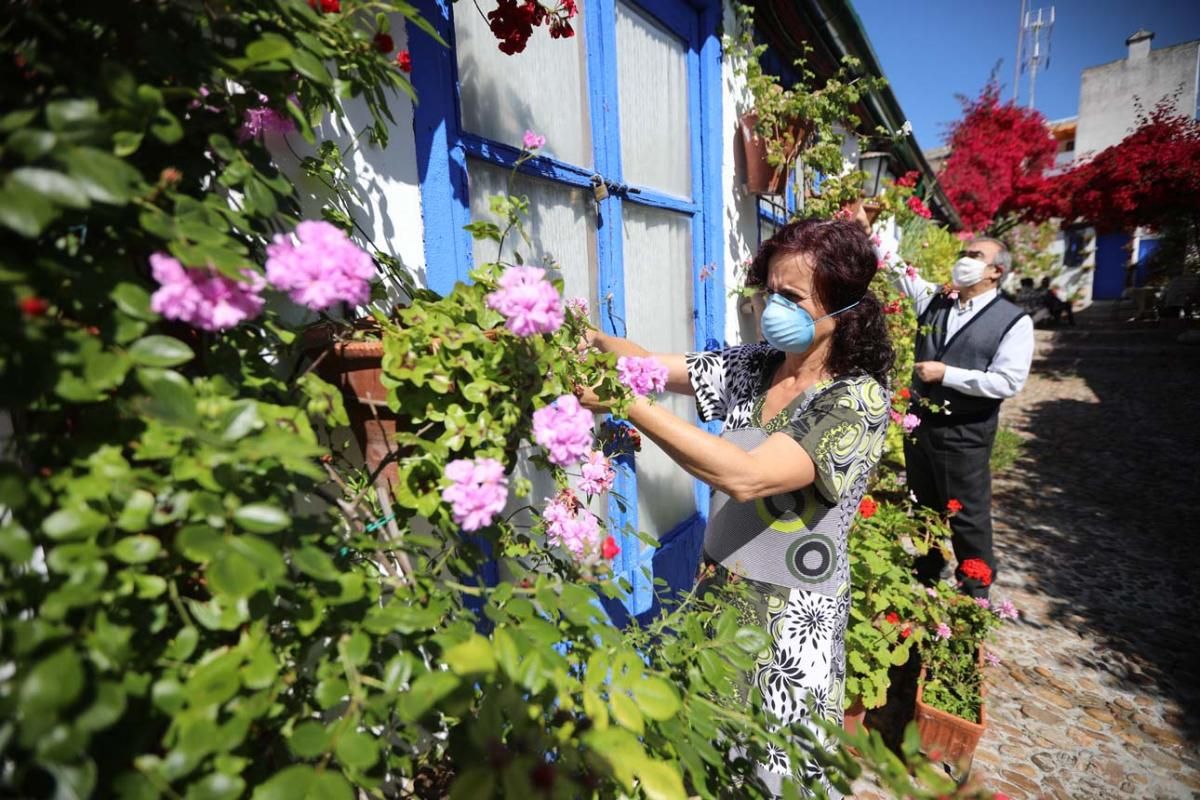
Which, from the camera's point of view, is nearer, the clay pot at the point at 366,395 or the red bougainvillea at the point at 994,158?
the clay pot at the point at 366,395

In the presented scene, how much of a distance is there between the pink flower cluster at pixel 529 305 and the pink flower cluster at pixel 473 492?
22cm

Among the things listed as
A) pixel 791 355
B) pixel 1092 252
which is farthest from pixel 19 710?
pixel 1092 252

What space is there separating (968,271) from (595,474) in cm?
306

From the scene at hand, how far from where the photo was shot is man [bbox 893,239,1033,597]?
3.11 metres

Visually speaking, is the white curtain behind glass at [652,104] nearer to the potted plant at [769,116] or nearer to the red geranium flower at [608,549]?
the potted plant at [769,116]

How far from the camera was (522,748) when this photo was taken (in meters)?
0.69

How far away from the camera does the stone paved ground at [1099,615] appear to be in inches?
92.9

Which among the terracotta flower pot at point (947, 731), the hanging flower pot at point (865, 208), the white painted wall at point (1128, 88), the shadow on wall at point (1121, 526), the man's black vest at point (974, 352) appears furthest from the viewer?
the white painted wall at point (1128, 88)

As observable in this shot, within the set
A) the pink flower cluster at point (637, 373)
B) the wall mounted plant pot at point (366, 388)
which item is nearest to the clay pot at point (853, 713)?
the pink flower cluster at point (637, 373)

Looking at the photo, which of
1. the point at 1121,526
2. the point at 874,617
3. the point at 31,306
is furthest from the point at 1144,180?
the point at 31,306

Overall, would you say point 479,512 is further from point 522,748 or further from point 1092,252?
point 1092,252

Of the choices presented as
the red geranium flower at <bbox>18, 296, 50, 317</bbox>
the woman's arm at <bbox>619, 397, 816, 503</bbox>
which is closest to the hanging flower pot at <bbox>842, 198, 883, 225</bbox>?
the woman's arm at <bbox>619, 397, 816, 503</bbox>

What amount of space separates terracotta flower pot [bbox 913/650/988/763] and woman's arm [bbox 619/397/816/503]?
1.58 m

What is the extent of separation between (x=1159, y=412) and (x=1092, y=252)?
810 inches
